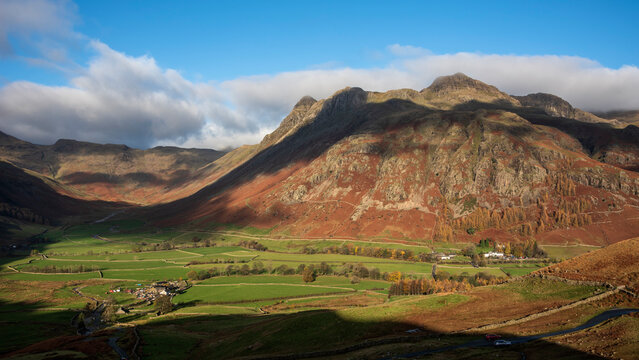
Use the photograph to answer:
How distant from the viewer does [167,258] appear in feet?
617

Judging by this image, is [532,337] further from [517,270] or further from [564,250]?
[564,250]

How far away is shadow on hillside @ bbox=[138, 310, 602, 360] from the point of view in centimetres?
3966

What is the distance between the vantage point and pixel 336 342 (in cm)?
5494

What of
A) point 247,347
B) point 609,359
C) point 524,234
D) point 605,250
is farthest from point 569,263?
point 524,234

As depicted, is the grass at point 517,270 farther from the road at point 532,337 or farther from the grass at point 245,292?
the road at point 532,337

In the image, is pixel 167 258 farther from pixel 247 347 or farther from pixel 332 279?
pixel 247 347

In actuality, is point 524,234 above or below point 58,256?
above

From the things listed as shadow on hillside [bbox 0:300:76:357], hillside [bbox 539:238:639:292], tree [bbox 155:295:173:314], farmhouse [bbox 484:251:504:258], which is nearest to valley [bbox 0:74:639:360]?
hillside [bbox 539:238:639:292]

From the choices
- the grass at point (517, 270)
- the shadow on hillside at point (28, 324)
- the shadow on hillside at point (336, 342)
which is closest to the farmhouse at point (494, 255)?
the grass at point (517, 270)

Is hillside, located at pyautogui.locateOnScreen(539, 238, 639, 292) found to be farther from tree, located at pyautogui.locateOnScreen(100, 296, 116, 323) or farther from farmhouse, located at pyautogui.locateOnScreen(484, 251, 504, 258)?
farmhouse, located at pyautogui.locateOnScreen(484, 251, 504, 258)

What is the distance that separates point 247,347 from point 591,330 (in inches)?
1910

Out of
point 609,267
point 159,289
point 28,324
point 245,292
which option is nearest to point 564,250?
point 609,267

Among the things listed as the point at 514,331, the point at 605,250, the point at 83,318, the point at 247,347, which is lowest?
the point at 83,318

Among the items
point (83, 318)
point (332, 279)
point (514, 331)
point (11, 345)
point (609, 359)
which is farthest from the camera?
point (332, 279)
